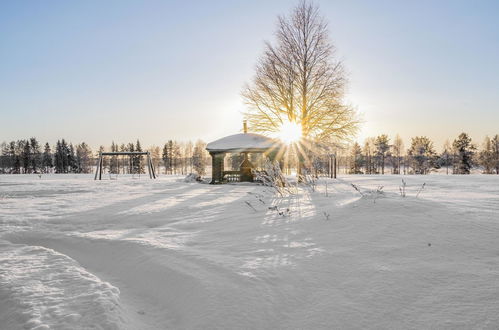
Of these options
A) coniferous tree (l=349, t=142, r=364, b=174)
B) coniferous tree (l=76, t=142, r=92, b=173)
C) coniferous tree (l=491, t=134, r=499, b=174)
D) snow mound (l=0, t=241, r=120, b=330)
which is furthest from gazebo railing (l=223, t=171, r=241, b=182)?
coniferous tree (l=76, t=142, r=92, b=173)

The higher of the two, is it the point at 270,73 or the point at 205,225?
the point at 270,73

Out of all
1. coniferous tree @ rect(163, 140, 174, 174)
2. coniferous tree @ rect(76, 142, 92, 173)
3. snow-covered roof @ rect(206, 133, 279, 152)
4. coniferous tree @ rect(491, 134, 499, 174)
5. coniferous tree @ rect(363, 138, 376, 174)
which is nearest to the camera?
snow-covered roof @ rect(206, 133, 279, 152)

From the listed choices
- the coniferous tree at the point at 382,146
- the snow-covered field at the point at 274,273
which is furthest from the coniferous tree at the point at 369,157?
the snow-covered field at the point at 274,273

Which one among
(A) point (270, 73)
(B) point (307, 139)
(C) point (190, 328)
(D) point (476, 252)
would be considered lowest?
(C) point (190, 328)

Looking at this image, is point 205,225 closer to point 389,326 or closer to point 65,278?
point 65,278

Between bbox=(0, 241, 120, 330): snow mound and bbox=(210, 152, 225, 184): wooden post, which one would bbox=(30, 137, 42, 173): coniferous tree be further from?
bbox=(0, 241, 120, 330): snow mound

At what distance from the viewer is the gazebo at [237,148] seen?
16219mm

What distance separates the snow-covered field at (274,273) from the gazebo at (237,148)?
11891 mm

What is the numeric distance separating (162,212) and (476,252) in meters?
5.10

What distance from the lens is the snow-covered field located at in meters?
1.83

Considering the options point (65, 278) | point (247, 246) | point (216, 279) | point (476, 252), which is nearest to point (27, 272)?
point (65, 278)

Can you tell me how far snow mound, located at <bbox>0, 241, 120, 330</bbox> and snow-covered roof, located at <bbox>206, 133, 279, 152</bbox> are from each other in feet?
44.1

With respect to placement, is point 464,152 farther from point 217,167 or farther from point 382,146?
point 217,167

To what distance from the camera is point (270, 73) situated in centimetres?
1641
